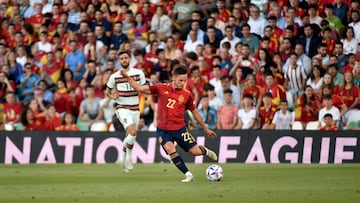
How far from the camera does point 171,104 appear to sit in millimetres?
15562

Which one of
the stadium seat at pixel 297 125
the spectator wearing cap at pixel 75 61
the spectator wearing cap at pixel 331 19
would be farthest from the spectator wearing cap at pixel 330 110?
the spectator wearing cap at pixel 75 61

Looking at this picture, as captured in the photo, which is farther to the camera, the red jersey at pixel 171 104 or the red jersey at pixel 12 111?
the red jersey at pixel 12 111

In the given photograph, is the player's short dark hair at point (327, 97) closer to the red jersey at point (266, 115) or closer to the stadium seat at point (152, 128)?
the red jersey at point (266, 115)

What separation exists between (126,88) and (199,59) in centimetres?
611

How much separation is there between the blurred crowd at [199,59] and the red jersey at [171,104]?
22.4 ft

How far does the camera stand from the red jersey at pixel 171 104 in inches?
613

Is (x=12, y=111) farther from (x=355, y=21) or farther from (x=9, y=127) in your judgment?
(x=355, y=21)

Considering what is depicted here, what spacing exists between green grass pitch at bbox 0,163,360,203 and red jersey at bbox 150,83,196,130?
971 millimetres

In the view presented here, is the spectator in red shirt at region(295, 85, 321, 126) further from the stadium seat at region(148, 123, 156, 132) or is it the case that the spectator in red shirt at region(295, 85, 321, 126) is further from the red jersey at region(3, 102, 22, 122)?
the red jersey at region(3, 102, 22, 122)

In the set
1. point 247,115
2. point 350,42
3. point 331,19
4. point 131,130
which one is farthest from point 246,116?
point 131,130

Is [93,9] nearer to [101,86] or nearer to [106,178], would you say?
[101,86]

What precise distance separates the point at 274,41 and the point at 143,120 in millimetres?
4093

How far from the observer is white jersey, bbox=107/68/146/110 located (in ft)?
59.0

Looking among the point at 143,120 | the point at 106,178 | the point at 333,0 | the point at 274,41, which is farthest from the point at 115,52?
the point at 106,178
